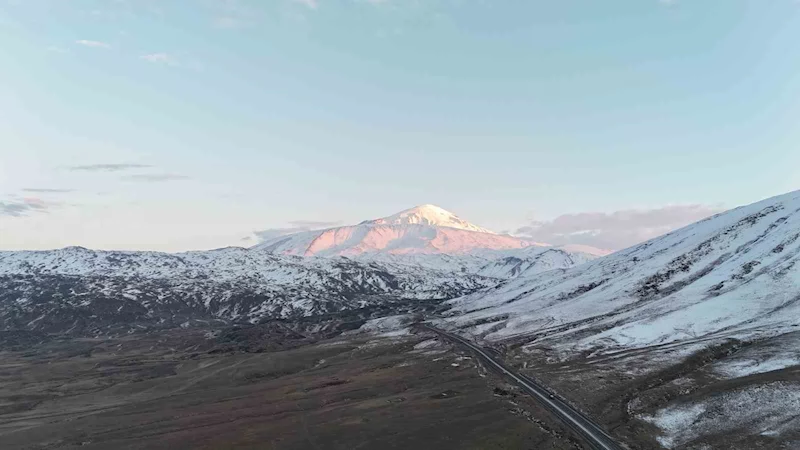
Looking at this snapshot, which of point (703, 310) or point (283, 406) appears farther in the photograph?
point (703, 310)

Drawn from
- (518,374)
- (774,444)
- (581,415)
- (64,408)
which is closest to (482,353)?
(518,374)

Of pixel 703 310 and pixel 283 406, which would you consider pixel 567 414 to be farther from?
pixel 703 310

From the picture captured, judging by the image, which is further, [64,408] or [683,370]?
[64,408]

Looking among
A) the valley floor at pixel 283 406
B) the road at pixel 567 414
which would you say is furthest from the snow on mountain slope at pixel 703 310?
the valley floor at pixel 283 406

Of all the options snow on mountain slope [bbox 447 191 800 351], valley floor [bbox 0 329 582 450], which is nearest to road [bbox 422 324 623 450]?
valley floor [bbox 0 329 582 450]

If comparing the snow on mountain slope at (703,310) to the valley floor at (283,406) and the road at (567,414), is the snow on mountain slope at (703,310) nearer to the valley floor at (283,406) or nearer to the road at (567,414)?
the road at (567,414)

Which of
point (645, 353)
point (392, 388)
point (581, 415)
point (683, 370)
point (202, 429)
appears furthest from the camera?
point (645, 353)

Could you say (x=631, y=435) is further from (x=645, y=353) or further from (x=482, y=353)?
(x=482, y=353)

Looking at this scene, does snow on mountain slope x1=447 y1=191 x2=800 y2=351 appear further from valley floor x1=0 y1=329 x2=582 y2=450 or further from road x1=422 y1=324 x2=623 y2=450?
valley floor x1=0 y1=329 x2=582 y2=450

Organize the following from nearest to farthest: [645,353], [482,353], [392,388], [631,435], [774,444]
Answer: [774,444]
[631,435]
[392,388]
[645,353]
[482,353]

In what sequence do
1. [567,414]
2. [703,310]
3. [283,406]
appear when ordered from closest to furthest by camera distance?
Answer: [567,414] → [283,406] → [703,310]

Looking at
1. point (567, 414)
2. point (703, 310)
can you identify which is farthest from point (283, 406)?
point (703, 310)
